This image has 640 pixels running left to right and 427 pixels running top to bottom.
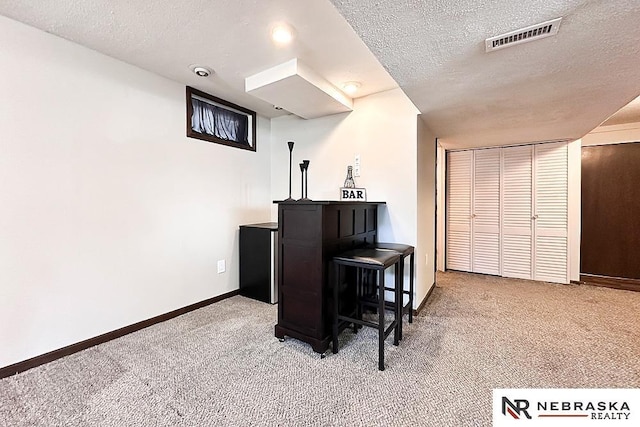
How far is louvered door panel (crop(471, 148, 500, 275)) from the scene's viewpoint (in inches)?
161

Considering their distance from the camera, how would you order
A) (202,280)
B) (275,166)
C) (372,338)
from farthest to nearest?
(275,166) → (202,280) → (372,338)

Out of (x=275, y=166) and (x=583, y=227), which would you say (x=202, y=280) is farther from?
(x=583, y=227)

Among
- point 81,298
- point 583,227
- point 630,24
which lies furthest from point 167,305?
point 583,227

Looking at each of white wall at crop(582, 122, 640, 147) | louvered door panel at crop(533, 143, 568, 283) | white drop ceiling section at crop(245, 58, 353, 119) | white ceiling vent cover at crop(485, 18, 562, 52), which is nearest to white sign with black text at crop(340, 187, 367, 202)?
white drop ceiling section at crop(245, 58, 353, 119)

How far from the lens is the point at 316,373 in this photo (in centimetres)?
180

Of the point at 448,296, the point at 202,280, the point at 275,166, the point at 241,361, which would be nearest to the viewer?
the point at 241,361

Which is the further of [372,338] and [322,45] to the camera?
[372,338]

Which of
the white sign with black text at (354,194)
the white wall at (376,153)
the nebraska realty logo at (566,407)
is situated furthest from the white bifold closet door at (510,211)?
the nebraska realty logo at (566,407)

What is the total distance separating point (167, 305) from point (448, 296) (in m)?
3.03

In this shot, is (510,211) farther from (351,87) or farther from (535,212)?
(351,87)

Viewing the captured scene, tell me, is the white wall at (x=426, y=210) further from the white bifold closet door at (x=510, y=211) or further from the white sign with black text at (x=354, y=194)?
the white bifold closet door at (x=510, y=211)

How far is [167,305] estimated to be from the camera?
2.64 meters

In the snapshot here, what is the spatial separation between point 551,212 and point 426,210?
2.02 metres

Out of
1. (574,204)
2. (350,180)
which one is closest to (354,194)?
(350,180)
